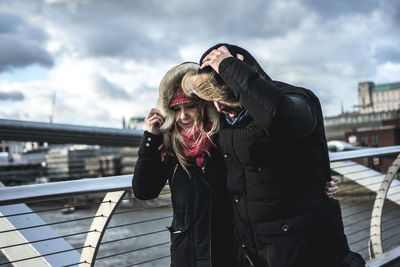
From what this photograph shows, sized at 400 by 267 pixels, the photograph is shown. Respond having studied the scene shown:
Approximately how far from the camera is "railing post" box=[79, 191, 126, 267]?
1.61m

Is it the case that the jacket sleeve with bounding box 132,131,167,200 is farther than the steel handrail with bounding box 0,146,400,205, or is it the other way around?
the jacket sleeve with bounding box 132,131,167,200

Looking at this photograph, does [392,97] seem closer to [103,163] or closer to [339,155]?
[103,163]

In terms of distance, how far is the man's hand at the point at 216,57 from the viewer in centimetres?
122

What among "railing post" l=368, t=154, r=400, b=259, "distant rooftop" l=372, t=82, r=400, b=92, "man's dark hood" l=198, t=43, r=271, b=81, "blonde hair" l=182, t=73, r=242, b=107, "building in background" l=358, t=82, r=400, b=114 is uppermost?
"distant rooftop" l=372, t=82, r=400, b=92

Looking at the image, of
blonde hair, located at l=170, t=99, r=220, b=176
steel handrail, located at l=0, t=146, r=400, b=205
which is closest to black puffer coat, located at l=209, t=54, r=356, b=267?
blonde hair, located at l=170, t=99, r=220, b=176

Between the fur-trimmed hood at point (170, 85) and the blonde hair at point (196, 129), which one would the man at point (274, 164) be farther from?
the fur-trimmed hood at point (170, 85)

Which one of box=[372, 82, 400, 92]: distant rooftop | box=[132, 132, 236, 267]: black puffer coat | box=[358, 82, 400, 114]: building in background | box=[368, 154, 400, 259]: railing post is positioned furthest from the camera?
box=[372, 82, 400, 92]: distant rooftop

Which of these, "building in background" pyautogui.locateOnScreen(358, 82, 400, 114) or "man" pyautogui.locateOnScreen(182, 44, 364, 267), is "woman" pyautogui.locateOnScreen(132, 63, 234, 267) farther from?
"building in background" pyautogui.locateOnScreen(358, 82, 400, 114)

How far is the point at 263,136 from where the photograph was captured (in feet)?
3.85

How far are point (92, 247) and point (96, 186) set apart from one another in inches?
11.4

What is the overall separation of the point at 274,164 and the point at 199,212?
38cm

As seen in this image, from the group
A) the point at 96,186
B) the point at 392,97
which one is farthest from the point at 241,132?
the point at 392,97

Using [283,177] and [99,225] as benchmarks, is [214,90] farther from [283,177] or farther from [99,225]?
[99,225]

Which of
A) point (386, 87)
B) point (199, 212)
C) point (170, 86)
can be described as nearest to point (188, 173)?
point (199, 212)
